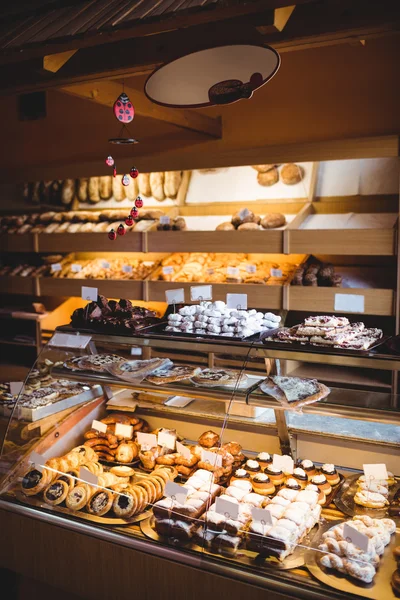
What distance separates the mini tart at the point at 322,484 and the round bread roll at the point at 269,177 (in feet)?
11.0

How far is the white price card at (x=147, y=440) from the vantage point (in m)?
3.17

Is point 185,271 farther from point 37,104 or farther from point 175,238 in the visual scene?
point 37,104

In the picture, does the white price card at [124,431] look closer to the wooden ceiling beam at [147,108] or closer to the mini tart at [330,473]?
the mini tart at [330,473]

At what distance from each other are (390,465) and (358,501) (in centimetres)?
33

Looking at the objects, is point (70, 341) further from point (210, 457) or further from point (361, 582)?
point (361, 582)

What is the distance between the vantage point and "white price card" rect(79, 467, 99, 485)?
2.86m

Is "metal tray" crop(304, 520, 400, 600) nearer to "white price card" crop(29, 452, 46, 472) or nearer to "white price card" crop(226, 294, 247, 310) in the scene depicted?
"white price card" crop(226, 294, 247, 310)

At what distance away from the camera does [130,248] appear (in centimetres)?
592

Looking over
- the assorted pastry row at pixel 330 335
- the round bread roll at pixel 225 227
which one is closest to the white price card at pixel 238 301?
the assorted pastry row at pixel 330 335

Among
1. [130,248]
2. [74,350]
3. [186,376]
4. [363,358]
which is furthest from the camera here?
[130,248]

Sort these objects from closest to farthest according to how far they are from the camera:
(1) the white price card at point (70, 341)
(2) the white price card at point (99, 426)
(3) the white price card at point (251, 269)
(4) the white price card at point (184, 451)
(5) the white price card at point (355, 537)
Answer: (5) the white price card at point (355, 537), (4) the white price card at point (184, 451), (1) the white price card at point (70, 341), (2) the white price card at point (99, 426), (3) the white price card at point (251, 269)

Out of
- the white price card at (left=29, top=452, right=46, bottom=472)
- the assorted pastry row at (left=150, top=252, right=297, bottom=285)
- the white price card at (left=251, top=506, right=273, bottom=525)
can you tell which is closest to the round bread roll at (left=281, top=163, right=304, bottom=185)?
the assorted pastry row at (left=150, top=252, right=297, bottom=285)

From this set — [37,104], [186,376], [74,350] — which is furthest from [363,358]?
[37,104]

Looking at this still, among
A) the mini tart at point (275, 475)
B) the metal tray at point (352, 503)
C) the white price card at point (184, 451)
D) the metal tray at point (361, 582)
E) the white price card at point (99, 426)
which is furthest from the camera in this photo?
the white price card at point (99, 426)
